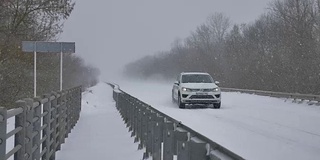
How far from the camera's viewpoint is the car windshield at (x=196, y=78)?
81.4 feet

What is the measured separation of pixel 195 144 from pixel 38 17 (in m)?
21.4

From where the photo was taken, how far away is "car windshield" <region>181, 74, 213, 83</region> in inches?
977

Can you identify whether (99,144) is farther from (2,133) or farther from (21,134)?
(2,133)

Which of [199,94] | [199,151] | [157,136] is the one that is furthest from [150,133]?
[199,94]

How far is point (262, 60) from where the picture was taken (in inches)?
2076

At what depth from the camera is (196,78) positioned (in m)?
25.1

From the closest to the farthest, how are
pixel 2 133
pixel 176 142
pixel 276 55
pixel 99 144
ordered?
1. pixel 2 133
2. pixel 176 142
3. pixel 99 144
4. pixel 276 55

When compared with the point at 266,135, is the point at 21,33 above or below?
above

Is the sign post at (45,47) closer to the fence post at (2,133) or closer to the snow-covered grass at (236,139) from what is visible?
the snow-covered grass at (236,139)

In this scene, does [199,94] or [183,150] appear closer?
[183,150]

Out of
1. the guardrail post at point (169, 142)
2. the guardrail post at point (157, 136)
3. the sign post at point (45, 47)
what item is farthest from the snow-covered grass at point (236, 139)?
the guardrail post at point (169, 142)

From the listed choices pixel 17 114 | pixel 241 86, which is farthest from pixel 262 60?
pixel 17 114

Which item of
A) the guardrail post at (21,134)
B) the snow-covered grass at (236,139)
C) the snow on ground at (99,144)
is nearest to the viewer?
the guardrail post at (21,134)

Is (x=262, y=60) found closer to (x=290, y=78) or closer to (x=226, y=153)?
(x=290, y=78)
